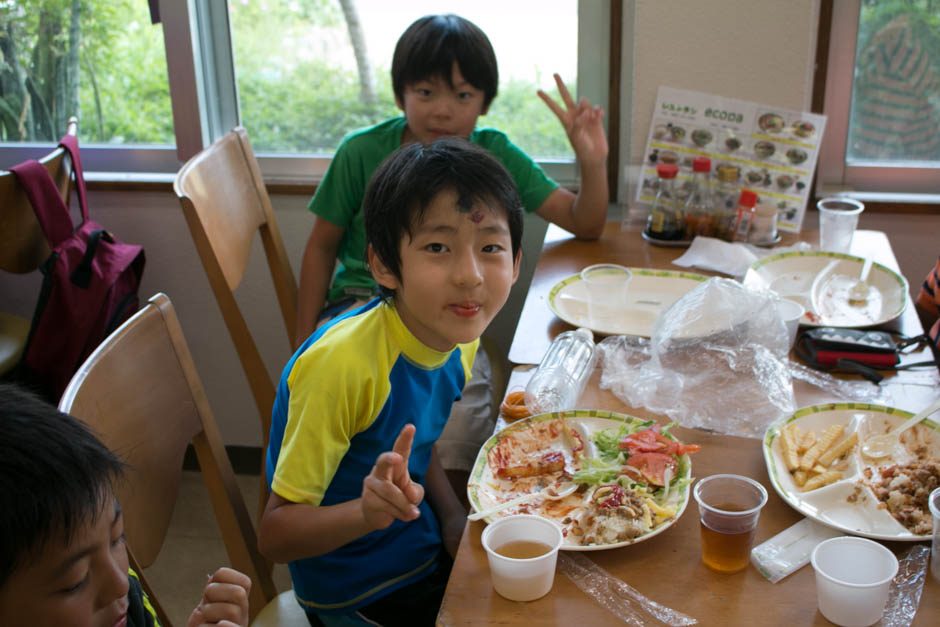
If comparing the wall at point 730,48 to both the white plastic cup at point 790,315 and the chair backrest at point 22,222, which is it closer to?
the white plastic cup at point 790,315

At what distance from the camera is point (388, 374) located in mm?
1186

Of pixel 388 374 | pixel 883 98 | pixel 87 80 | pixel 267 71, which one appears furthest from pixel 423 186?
pixel 87 80

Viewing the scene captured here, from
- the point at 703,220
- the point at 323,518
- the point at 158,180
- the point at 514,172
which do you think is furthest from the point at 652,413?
the point at 158,180

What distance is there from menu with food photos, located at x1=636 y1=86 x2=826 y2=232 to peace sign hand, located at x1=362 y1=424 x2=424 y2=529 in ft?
4.13

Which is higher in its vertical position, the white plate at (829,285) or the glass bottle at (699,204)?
the glass bottle at (699,204)

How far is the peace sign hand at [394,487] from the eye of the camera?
3.07 ft

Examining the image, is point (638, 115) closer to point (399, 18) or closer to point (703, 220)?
point (703, 220)

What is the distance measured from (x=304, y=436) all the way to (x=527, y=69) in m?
1.58

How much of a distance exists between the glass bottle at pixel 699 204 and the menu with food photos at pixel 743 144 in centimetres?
3

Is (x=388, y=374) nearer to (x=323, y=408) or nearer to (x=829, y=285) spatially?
(x=323, y=408)

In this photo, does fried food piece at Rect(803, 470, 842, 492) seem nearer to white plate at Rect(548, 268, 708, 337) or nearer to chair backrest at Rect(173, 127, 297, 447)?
white plate at Rect(548, 268, 708, 337)

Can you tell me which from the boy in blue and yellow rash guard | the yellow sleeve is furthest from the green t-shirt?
the yellow sleeve

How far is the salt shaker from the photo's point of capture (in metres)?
1.28

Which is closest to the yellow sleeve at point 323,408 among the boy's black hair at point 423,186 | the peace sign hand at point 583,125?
the boy's black hair at point 423,186
